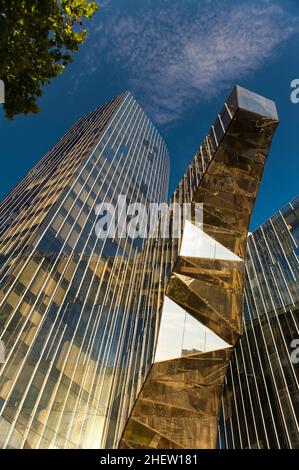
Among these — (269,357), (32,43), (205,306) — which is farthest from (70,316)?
(32,43)

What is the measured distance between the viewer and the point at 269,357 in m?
19.4

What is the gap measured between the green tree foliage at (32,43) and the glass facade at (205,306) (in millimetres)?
7270

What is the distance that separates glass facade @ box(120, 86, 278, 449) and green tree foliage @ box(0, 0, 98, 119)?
→ 23.9 feet

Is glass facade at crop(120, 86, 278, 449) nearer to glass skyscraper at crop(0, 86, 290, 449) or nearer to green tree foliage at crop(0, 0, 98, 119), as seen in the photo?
glass skyscraper at crop(0, 86, 290, 449)

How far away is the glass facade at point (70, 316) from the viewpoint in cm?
1582

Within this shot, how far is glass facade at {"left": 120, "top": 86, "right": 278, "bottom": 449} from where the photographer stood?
45.1ft

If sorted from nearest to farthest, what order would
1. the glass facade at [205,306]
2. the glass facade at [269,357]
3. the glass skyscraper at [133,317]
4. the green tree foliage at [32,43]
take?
the green tree foliage at [32,43] → the glass facade at [205,306] → the glass skyscraper at [133,317] → the glass facade at [269,357]

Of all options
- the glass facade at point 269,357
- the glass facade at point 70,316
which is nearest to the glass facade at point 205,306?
the glass facade at point 70,316

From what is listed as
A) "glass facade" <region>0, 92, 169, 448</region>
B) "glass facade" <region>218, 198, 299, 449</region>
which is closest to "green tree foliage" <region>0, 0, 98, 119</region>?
"glass facade" <region>0, 92, 169, 448</region>

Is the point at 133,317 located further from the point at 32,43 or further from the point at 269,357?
the point at 32,43

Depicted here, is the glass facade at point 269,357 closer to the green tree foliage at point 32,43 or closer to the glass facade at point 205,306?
the glass facade at point 205,306

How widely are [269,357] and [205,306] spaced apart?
795 cm

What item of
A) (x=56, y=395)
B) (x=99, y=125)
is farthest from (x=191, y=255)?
(x=99, y=125)
